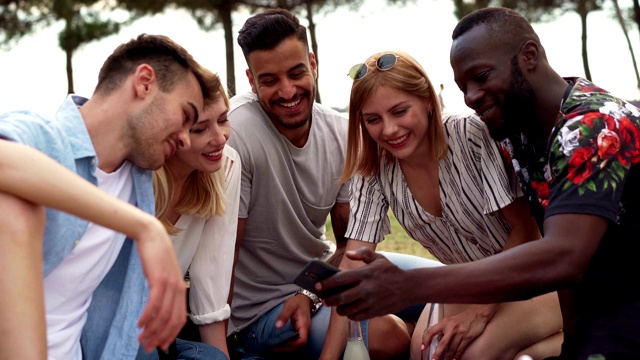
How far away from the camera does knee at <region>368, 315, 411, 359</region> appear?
4.44 m

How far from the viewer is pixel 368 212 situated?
426 cm

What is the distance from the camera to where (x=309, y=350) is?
14.8 feet

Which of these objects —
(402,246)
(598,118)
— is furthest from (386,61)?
(402,246)

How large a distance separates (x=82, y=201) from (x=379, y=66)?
5.88 feet

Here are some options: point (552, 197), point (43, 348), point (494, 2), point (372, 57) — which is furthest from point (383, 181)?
point (494, 2)

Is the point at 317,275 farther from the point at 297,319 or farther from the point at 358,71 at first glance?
the point at 297,319

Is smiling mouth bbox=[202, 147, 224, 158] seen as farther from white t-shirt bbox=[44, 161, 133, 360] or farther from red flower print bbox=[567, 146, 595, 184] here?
red flower print bbox=[567, 146, 595, 184]

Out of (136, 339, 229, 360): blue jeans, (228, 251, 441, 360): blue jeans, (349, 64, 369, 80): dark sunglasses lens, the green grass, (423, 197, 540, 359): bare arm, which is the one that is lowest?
the green grass

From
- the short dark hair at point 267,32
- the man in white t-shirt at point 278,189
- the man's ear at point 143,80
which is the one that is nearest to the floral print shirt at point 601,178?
the man's ear at point 143,80

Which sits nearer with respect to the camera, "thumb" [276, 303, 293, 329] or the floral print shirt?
the floral print shirt

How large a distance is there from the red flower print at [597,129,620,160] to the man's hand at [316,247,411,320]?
80 centimetres

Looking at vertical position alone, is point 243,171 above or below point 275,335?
above

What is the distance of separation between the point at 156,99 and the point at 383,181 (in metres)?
1.40

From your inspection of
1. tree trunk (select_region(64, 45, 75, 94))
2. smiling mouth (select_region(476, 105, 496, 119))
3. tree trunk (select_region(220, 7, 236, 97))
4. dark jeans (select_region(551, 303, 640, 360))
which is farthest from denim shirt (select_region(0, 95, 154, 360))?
tree trunk (select_region(64, 45, 75, 94))
